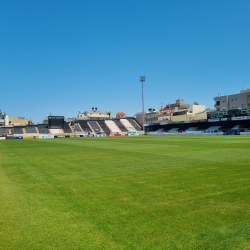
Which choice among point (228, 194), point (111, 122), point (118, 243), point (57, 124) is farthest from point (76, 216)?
point (111, 122)

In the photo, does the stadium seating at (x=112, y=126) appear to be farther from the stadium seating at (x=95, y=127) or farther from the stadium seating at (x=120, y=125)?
the stadium seating at (x=95, y=127)

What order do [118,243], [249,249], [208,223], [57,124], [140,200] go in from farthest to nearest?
1. [57,124]
2. [140,200]
3. [208,223]
4. [118,243]
5. [249,249]

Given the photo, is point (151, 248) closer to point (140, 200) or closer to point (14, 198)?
point (140, 200)

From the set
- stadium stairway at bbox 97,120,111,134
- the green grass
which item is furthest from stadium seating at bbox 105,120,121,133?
the green grass

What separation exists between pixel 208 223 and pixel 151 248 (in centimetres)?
167

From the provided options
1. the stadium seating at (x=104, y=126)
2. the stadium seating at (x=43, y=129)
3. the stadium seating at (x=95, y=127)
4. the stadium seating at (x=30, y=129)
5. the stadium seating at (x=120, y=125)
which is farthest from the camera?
the stadium seating at (x=120, y=125)

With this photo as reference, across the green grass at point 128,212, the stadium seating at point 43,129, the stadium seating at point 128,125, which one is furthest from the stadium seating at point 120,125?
the green grass at point 128,212

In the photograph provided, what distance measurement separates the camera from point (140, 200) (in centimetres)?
705

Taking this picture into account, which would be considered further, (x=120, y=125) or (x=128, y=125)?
(x=128, y=125)

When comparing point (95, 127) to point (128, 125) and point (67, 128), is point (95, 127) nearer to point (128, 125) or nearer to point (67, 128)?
point (67, 128)

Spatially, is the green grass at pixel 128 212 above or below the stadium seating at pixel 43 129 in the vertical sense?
below

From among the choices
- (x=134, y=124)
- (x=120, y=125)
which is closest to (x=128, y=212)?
(x=120, y=125)

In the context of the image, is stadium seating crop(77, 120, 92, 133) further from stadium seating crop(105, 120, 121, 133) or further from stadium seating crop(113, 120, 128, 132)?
stadium seating crop(113, 120, 128, 132)

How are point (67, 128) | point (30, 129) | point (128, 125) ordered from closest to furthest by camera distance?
point (30, 129) < point (67, 128) < point (128, 125)
